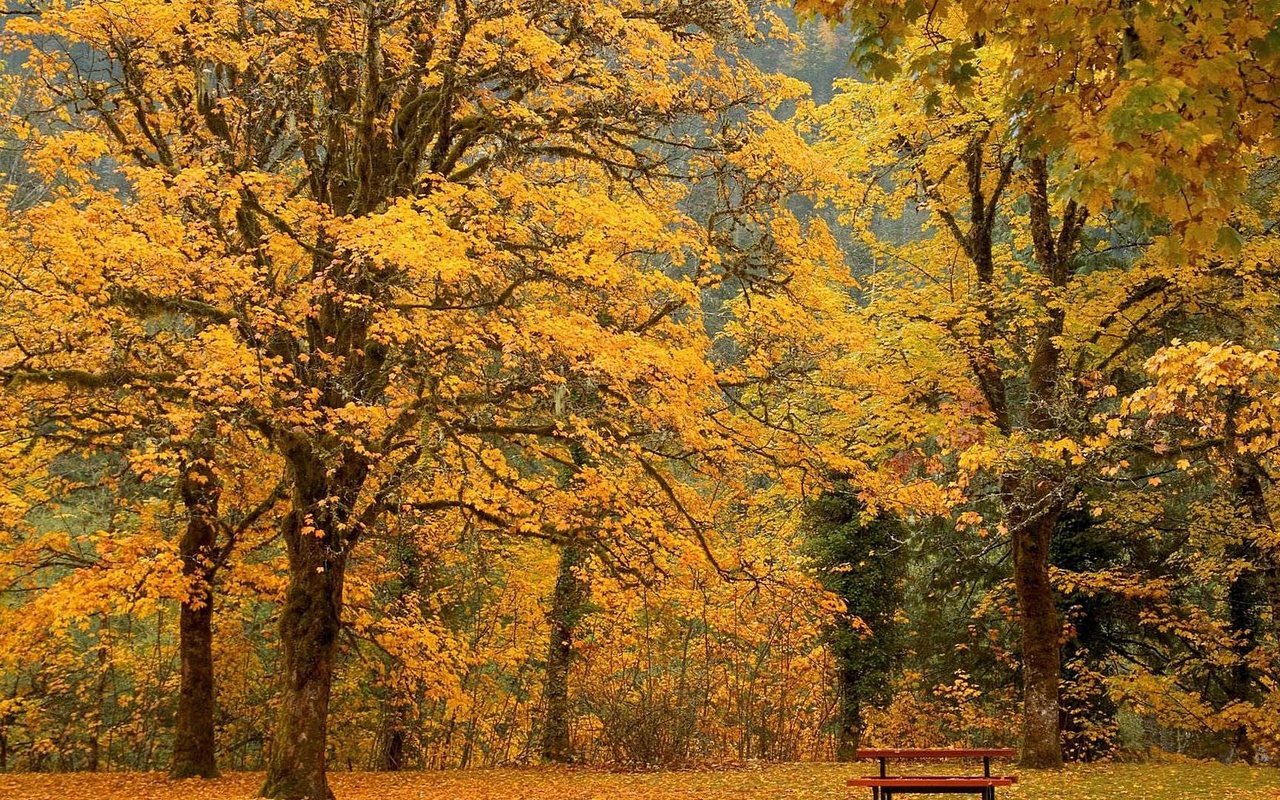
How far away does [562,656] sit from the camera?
1692cm

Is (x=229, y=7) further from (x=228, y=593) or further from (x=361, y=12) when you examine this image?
(x=228, y=593)

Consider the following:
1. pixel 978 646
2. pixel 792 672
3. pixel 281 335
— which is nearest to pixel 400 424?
pixel 281 335

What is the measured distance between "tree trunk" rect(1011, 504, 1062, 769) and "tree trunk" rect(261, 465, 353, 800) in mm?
8281

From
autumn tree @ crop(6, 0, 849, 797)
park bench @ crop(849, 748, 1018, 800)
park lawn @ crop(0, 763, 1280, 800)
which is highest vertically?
autumn tree @ crop(6, 0, 849, 797)

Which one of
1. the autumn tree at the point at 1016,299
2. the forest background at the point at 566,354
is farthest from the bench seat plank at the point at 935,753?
the autumn tree at the point at 1016,299

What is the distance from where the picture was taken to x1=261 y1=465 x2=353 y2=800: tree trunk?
9.19 metres

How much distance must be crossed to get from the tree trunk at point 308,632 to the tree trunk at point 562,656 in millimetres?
6642

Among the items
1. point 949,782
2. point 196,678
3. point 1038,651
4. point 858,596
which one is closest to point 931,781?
point 949,782

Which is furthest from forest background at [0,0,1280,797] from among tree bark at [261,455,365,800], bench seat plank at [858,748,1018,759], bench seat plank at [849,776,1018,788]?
bench seat plank at [849,776,1018,788]

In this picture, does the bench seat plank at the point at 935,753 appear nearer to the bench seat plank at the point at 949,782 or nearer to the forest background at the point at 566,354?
the bench seat plank at the point at 949,782

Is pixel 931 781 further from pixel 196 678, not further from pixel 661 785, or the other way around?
pixel 196 678

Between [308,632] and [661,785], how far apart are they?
4.92 metres

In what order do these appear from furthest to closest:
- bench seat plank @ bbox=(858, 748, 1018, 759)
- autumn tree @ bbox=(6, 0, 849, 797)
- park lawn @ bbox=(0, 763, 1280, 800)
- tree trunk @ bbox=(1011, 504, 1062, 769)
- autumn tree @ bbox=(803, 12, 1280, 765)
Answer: tree trunk @ bbox=(1011, 504, 1062, 769)
autumn tree @ bbox=(803, 12, 1280, 765)
park lawn @ bbox=(0, 763, 1280, 800)
autumn tree @ bbox=(6, 0, 849, 797)
bench seat plank @ bbox=(858, 748, 1018, 759)

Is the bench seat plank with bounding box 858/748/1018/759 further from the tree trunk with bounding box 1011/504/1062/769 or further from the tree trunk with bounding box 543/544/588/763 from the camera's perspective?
the tree trunk with bounding box 543/544/588/763
